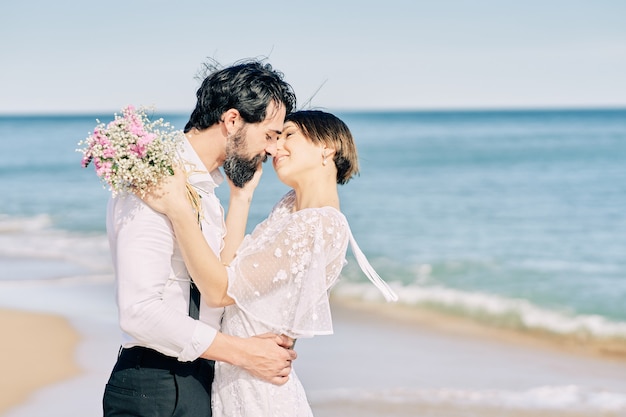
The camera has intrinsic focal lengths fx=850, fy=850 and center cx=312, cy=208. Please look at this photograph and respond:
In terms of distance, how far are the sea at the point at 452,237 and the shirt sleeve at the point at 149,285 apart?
246 inches

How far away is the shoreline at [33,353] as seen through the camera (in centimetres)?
677

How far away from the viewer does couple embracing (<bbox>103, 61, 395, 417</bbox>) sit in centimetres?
290

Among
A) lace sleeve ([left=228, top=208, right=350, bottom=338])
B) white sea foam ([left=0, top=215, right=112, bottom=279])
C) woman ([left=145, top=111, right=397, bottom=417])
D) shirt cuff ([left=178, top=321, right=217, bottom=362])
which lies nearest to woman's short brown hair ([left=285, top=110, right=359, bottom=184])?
woman ([left=145, top=111, right=397, bottom=417])

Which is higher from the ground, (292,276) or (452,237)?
(292,276)

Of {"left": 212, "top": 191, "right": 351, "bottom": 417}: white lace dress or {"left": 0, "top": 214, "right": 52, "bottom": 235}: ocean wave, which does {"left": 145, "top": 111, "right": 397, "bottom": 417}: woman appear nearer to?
{"left": 212, "top": 191, "right": 351, "bottom": 417}: white lace dress

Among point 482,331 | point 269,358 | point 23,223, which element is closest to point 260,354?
point 269,358

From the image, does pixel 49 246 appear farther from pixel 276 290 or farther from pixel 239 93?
pixel 276 290

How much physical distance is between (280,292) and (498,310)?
7356mm

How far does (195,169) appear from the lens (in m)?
3.25

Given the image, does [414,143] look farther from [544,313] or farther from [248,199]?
[248,199]

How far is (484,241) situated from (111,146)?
1321 cm

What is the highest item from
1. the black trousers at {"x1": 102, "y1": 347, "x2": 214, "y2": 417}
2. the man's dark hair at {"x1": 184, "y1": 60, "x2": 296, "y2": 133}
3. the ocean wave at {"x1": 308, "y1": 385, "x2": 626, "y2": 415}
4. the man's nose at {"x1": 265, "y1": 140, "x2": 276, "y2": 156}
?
the man's dark hair at {"x1": 184, "y1": 60, "x2": 296, "y2": 133}

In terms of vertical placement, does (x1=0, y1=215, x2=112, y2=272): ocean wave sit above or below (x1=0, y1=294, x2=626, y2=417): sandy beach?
below

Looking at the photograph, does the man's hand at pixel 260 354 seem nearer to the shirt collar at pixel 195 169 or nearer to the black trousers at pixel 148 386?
the black trousers at pixel 148 386
